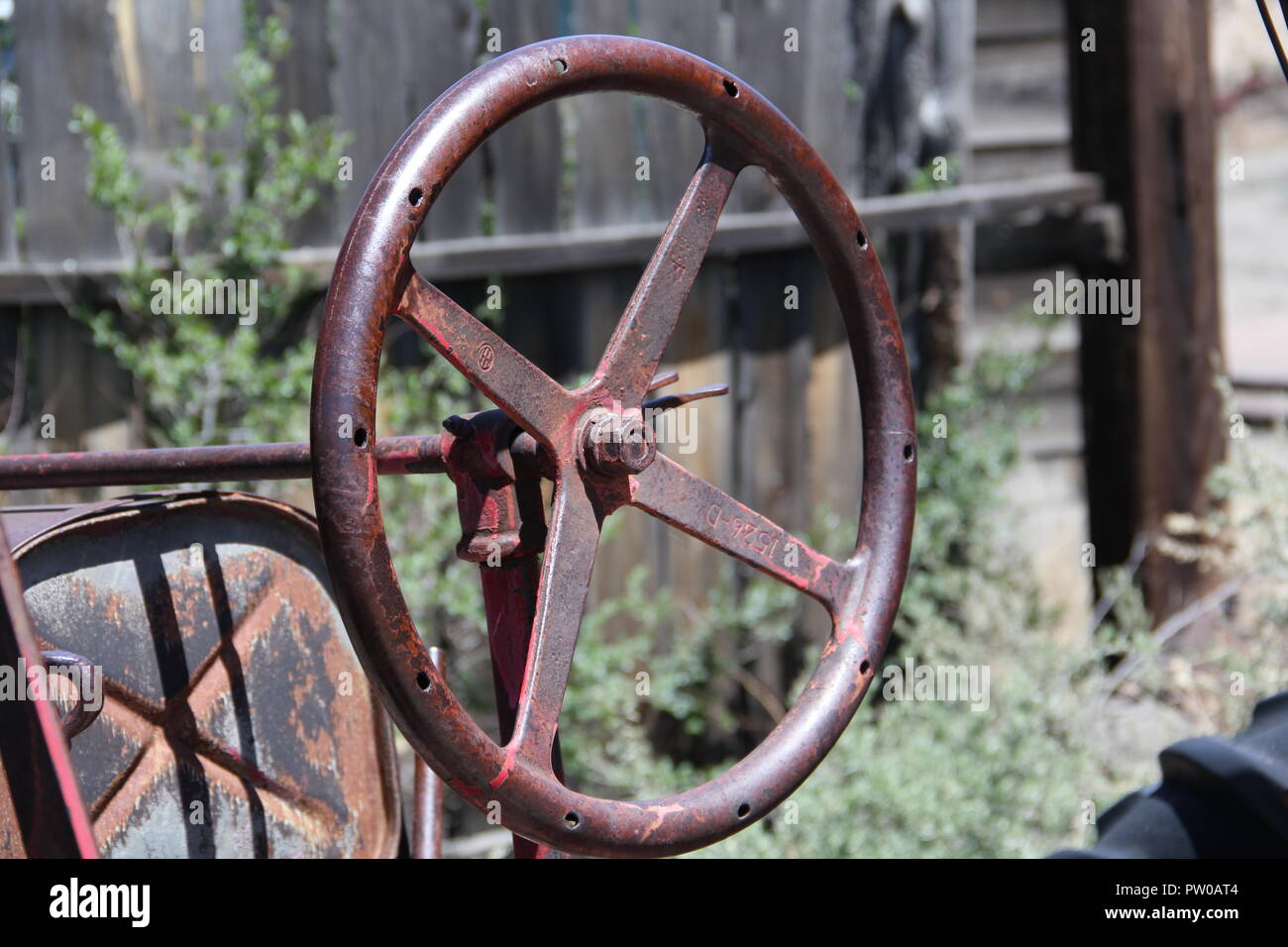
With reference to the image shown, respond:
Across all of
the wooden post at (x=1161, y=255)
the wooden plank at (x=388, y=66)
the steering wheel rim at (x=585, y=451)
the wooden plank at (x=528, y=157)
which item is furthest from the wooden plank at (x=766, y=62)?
the steering wheel rim at (x=585, y=451)

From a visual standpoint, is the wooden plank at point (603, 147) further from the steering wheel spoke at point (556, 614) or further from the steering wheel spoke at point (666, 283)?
the steering wheel spoke at point (556, 614)

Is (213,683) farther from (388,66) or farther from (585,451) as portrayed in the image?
(388,66)

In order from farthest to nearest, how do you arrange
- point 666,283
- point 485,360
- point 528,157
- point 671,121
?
1. point 671,121
2. point 528,157
3. point 666,283
4. point 485,360

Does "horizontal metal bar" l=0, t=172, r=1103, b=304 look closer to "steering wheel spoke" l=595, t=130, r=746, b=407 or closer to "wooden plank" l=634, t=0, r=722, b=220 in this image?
"wooden plank" l=634, t=0, r=722, b=220

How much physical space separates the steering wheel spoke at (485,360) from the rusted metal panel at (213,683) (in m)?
0.48

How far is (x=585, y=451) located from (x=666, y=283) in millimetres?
205

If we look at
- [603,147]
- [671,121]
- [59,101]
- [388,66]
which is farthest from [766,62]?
[59,101]

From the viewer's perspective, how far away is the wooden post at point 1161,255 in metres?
3.73

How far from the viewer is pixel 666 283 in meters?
1.25

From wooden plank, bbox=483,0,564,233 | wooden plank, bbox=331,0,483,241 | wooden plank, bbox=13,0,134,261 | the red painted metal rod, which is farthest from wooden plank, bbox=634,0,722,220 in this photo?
the red painted metal rod

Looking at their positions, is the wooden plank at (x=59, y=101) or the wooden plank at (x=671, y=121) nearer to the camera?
the wooden plank at (x=59, y=101)

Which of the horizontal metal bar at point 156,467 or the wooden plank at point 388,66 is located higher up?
the wooden plank at point 388,66

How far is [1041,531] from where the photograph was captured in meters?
4.14

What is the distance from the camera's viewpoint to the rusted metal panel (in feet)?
4.31
